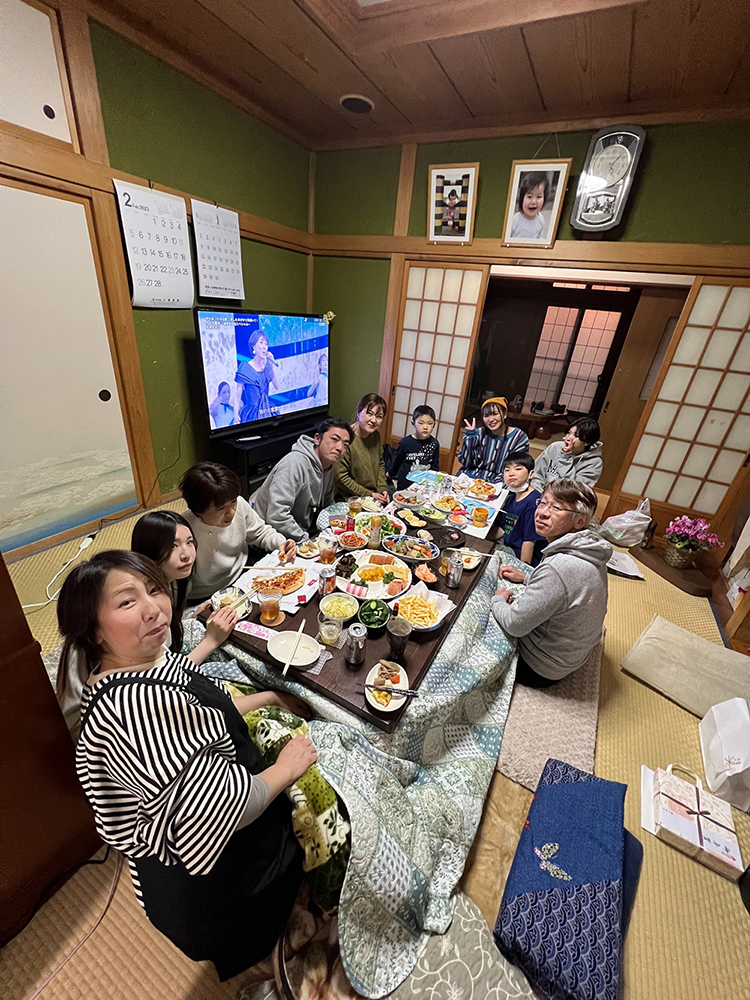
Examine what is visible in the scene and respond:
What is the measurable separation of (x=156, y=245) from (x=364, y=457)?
2.17 metres

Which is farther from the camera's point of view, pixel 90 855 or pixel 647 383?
pixel 647 383

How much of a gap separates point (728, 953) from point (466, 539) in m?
1.68

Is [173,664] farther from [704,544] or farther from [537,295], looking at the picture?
[537,295]

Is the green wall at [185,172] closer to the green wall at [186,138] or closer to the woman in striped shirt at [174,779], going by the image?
the green wall at [186,138]

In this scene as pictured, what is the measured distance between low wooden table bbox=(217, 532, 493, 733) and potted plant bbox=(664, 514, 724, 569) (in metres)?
2.84

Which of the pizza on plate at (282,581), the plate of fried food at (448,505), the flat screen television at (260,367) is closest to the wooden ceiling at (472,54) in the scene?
the flat screen television at (260,367)

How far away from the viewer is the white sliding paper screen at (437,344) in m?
4.09

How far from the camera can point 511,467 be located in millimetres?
2945

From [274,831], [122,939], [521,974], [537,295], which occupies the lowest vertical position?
[122,939]

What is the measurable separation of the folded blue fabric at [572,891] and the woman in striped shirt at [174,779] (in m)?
0.70

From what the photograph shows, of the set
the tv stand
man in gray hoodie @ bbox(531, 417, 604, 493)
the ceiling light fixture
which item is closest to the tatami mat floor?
man in gray hoodie @ bbox(531, 417, 604, 493)

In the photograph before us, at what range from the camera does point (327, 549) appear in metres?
1.89

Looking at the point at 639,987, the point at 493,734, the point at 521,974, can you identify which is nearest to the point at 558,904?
the point at 521,974

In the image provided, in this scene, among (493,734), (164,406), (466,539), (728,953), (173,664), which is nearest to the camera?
(173,664)
